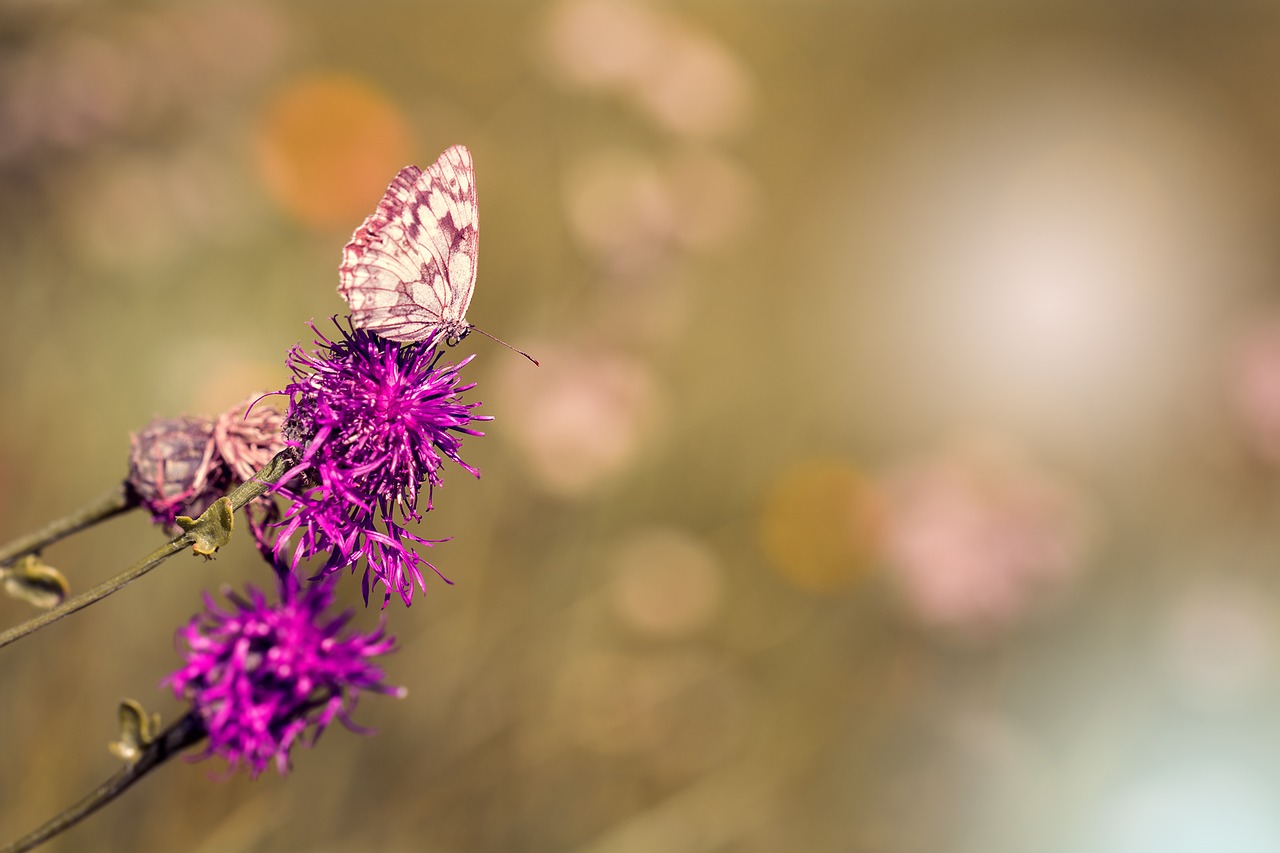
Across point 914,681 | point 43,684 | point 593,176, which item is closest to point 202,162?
point 593,176

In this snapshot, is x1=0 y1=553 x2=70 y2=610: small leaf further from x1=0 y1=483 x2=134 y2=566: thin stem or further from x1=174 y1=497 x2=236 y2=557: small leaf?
x1=174 y1=497 x2=236 y2=557: small leaf

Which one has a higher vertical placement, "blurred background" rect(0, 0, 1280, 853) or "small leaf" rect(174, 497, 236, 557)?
"small leaf" rect(174, 497, 236, 557)

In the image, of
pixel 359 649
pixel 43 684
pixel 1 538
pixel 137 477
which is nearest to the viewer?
pixel 137 477

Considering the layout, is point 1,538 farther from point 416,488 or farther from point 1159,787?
point 1159,787

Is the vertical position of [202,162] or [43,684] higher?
[202,162]

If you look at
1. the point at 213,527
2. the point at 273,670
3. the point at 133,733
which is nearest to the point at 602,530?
the point at 273,670

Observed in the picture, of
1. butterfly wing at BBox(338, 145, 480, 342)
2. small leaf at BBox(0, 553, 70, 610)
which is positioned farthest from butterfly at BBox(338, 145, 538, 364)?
small leaf at BBox(0, 553, 70, 610)

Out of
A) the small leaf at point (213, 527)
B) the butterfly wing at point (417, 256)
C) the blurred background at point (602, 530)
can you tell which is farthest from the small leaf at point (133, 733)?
the blurred background at point (602, 530)
